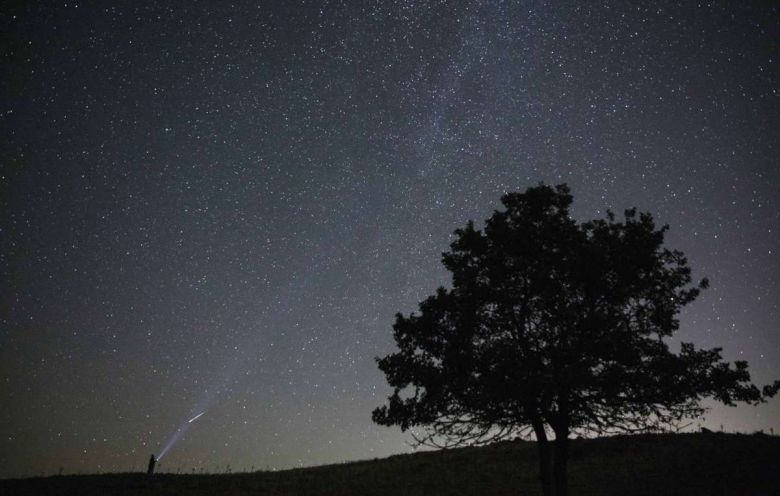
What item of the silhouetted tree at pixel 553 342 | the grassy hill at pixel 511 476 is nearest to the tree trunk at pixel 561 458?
the silhouetted tree at pixel 553 342

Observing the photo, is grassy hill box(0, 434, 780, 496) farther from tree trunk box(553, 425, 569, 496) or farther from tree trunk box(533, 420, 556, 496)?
tree trunk box(533, 420, 556, 496)

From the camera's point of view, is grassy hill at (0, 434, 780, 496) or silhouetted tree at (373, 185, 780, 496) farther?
grassy hill at (0, 434, 780, 496)

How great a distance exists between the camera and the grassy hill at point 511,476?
20.9 metres

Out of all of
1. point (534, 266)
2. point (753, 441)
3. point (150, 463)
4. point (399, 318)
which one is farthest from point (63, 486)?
point (753, 441)

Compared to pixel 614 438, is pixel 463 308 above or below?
above

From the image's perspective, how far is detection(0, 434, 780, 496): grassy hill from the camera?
68.4 ft

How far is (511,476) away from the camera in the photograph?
1002 inches

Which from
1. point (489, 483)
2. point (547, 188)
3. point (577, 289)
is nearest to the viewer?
point (577, 289)

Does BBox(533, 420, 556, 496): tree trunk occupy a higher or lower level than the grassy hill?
higher

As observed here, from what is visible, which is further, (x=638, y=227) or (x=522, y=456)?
(x=522, y=456)

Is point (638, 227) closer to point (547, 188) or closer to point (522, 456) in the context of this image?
point (547, 188)

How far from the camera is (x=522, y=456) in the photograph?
31.0 m

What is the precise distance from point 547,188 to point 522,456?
22322 millimetres

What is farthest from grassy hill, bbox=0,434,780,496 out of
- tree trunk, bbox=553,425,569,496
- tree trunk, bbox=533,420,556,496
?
tree trunk, bbox=533,420,556,496
